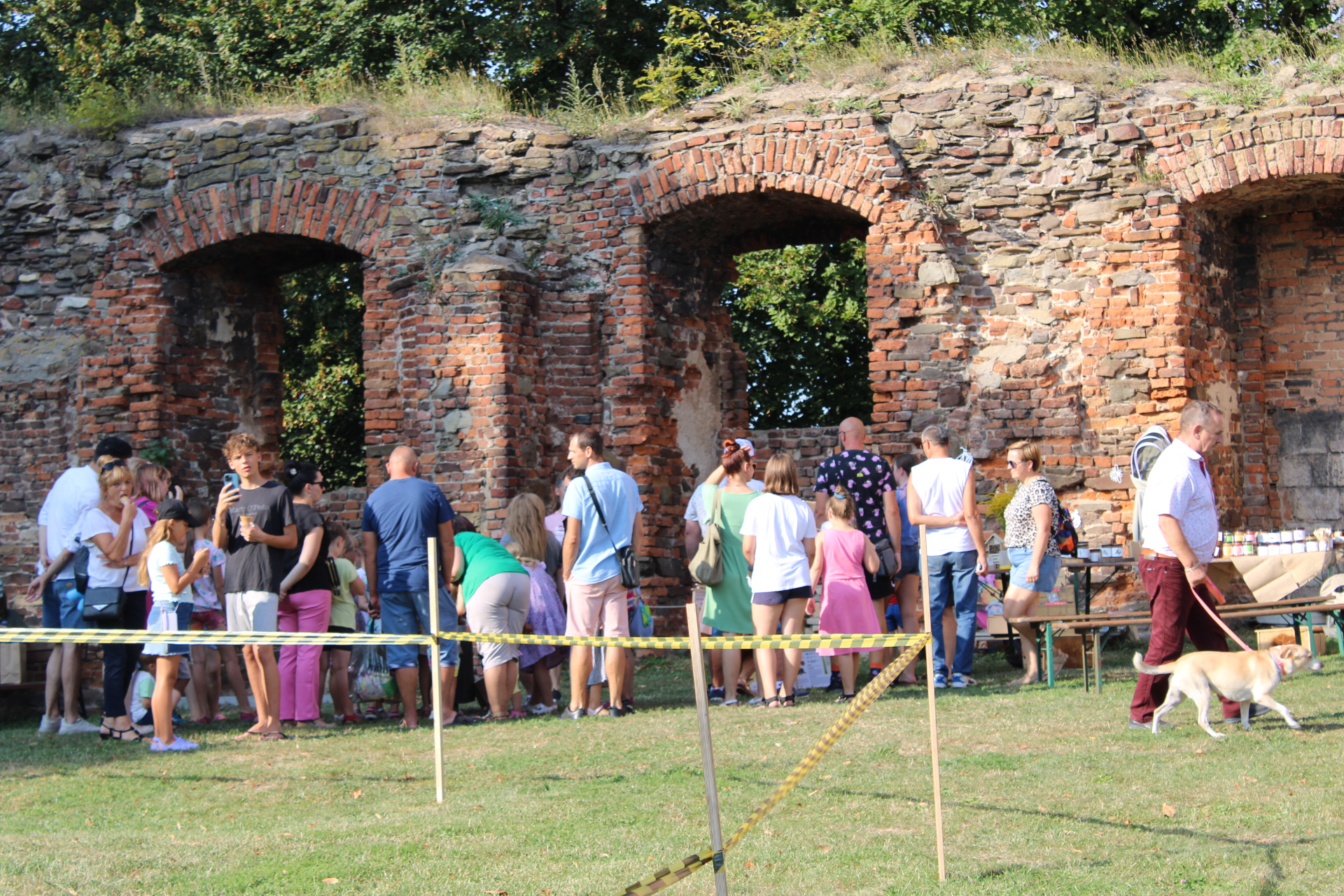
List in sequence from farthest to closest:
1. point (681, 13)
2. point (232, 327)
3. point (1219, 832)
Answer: point (681, 13) → point (232, 327) → point (1219, 832)

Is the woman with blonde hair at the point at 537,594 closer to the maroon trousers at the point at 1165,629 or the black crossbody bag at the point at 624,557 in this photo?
the black crossbody bag at the point at 624,557

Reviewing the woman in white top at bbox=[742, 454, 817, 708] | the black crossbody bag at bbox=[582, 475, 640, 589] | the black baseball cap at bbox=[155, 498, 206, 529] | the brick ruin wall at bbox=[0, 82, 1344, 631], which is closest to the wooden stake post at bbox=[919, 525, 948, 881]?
the woman in white top at bbox=[742, 454, 817, 708]

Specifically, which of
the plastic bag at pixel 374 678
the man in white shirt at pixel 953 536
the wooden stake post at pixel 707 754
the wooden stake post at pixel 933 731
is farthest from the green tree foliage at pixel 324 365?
the wooden stake post at pixel 707 754

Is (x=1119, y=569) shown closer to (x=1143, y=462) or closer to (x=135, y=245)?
(x=1143, y=462)

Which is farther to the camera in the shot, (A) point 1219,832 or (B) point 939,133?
(B) point 939,133

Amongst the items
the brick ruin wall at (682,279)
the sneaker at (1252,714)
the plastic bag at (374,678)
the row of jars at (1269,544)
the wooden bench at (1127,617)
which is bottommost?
the sneaker at (1252,714)

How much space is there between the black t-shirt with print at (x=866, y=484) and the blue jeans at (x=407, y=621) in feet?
8.71

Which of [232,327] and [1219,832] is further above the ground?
[232,327]

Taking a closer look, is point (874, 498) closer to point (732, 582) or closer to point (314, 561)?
point (732, 582)

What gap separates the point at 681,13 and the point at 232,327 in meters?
9.25

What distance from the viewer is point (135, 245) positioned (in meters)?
12.8

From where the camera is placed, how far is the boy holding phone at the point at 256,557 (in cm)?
748

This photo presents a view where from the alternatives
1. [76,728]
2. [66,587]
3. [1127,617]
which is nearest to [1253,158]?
[1127,617]

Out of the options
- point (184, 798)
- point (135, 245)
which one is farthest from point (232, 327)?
point (184, 798)
